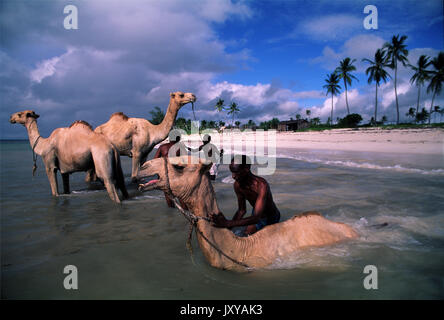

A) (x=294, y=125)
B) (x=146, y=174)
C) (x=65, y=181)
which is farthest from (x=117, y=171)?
(x=294, y=125)

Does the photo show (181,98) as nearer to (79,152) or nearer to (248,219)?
→ (79,152)

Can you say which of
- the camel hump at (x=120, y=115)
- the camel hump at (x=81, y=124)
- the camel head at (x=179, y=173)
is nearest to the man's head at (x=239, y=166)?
the camel head at (x=179, y=173)

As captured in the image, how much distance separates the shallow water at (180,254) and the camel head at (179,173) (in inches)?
41.3

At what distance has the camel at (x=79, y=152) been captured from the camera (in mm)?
5891

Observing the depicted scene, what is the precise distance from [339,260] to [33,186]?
365 inches

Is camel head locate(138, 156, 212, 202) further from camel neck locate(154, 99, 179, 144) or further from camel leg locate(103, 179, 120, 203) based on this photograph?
camel neck locate(154, 99, 179, 144)

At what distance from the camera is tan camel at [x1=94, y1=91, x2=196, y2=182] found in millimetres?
7629

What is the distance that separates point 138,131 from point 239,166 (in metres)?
5.55

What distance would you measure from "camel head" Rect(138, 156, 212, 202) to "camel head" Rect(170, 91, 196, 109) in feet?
18.7

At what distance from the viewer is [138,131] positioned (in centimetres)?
770

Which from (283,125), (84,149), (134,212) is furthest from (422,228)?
(283,125)

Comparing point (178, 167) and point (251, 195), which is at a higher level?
point (178, 167)

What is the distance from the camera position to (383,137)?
922 inches

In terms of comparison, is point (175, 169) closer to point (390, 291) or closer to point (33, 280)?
point (33, 280)
